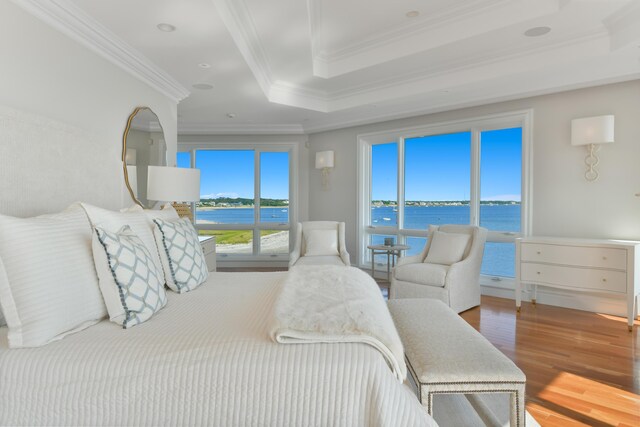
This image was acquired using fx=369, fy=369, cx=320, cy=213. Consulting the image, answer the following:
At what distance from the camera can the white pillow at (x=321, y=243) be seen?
15.4ft

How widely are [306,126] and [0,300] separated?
17.1 feet

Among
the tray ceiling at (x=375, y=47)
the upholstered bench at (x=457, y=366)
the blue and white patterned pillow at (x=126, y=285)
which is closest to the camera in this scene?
the upholstered bench at (x=457, y=366)

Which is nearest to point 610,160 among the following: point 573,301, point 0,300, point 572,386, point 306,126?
point 573,301

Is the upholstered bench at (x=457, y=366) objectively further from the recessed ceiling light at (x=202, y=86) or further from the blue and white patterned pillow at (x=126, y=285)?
the recessed ceiling light at (x=202, y=86)

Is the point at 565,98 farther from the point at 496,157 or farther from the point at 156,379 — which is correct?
the point at 156,379

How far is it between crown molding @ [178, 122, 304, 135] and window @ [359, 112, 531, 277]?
131cm

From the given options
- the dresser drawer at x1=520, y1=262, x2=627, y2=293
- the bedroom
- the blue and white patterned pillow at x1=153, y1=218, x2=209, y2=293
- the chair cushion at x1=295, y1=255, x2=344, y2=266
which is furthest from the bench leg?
the chair cushion at x1=295, y1=255, x2=344, y2=266

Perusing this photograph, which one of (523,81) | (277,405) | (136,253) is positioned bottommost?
(277,405)

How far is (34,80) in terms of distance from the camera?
2193 millimetres

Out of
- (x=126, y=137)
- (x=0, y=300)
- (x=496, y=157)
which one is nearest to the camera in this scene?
(x=0, y=300)

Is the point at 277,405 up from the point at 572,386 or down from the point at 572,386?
up

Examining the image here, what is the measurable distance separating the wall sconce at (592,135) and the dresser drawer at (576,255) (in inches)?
34.4

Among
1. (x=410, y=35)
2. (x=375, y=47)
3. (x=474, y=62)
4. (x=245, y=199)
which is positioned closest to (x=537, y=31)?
(x=474, y=62)

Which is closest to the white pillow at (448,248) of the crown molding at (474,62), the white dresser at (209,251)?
the crown molding at (474,62)
